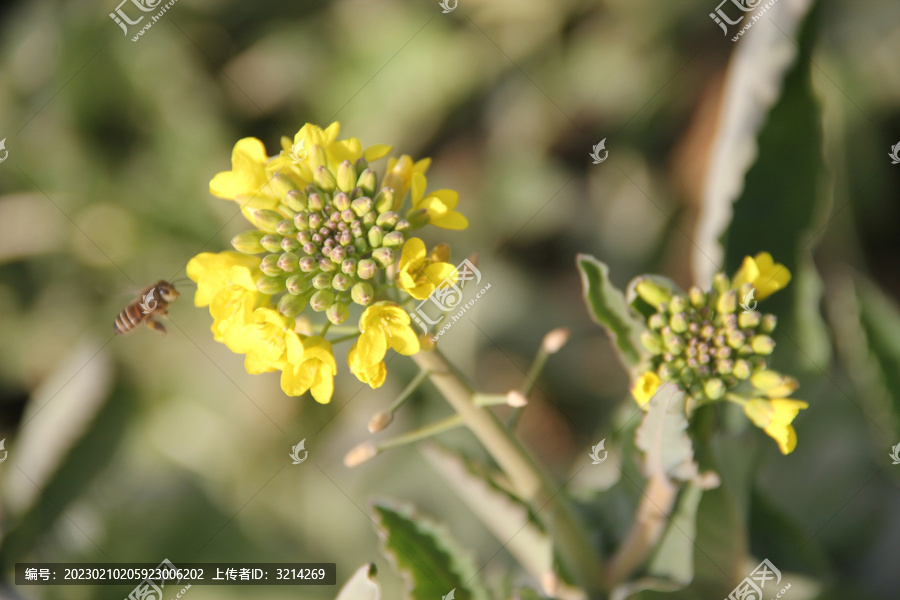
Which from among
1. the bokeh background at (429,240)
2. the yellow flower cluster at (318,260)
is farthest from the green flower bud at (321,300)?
the bokeh background at (429,240)

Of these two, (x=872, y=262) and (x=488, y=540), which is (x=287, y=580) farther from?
(x=872, y=262)

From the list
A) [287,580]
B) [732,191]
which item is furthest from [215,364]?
[732,191]

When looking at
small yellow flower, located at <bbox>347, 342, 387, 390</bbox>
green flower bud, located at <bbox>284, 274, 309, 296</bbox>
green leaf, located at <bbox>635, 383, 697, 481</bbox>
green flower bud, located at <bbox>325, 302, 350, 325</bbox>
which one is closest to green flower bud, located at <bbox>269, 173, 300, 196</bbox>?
green flower bud, located at <bbox>284, 274, 309, 296</bbox>

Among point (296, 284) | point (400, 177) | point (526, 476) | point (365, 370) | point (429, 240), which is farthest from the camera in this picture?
point (429, 240)

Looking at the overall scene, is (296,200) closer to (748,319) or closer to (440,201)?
(440,201)

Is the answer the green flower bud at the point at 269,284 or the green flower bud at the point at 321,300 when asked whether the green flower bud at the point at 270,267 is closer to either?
the green flower bud at the point at 269,284

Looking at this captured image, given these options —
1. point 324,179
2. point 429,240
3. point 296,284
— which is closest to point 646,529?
point 296,284
